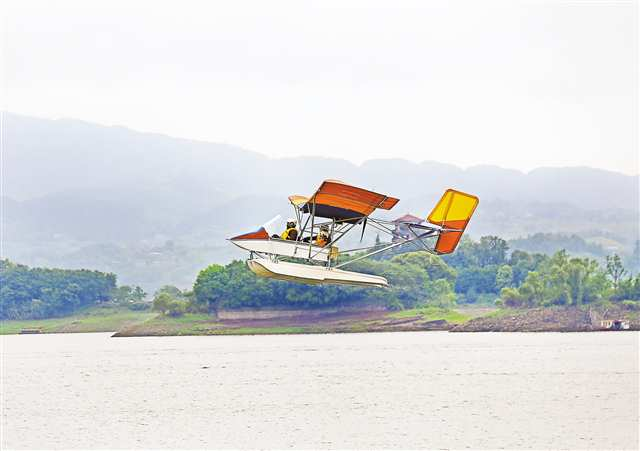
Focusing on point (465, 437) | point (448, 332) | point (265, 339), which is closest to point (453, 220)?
point (465, 437)

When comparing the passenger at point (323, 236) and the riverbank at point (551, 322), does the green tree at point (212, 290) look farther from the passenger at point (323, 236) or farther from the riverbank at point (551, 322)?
the passenger at point (323, 236)

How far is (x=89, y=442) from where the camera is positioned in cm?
6875

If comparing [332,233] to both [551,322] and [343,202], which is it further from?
[551,322]

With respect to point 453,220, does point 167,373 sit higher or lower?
lower

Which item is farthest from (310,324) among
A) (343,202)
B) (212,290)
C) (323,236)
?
(343,202)

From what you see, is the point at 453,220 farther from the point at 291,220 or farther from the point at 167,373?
the point at 167,373

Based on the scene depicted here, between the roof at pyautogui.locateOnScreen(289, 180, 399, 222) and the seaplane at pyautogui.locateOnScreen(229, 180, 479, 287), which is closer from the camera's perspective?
the roof at pyautogui.locateOnScreen(289, 180, 399, 222)

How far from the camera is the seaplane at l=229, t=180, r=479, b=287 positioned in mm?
29005

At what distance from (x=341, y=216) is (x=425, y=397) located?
60211mm

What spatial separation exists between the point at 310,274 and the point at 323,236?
6.31 feet

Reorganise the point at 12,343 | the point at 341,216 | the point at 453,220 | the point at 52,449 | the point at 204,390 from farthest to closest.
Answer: the point at 12,343 → the point at 204,390 → the point at 52,449 → the point at 453,220 → the point at 341,216

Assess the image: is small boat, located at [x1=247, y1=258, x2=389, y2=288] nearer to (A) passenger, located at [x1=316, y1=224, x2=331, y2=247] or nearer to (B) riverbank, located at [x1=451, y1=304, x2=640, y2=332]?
(A) passenger, located at [x1=316, y1=224, x2=331, y2=247]

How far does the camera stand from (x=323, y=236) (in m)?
31.6

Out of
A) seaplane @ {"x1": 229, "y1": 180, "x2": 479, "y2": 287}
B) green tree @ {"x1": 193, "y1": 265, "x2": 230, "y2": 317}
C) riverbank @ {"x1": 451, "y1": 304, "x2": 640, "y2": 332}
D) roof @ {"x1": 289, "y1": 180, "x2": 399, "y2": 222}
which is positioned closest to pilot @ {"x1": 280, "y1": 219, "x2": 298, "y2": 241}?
seaplane @ {"x1": 229, "y1": 180, "x2": 479, "y2": 287}
